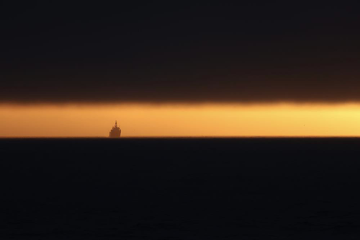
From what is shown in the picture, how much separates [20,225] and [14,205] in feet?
41.4

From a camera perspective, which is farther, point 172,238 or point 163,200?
point 163,200

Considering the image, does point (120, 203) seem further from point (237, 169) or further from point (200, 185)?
point (237, 169)

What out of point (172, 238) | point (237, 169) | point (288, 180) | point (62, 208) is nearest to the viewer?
point (172, 238)

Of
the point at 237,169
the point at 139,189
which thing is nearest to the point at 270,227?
the point at 139,189

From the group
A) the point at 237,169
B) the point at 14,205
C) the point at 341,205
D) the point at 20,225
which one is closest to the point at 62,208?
the point at 14,205

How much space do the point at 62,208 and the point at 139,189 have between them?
19.1 m

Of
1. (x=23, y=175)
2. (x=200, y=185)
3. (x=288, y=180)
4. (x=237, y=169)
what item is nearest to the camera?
(x=200, y=185)

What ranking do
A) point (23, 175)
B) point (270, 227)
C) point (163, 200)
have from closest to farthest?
point (270, 227), point (163, 200), point (23, 175)

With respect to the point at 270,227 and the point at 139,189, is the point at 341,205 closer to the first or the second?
the point at 270,227

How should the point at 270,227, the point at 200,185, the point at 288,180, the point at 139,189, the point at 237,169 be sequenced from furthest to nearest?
the point at 237,169 < the point at 288,180 < the point at 200,185 < the point at 139,189 < the point at 270,227

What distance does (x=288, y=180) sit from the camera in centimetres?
9594

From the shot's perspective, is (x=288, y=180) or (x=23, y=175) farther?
(x=23, y=175)

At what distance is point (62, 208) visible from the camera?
209 ft

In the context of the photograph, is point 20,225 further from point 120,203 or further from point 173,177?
point 173,177
